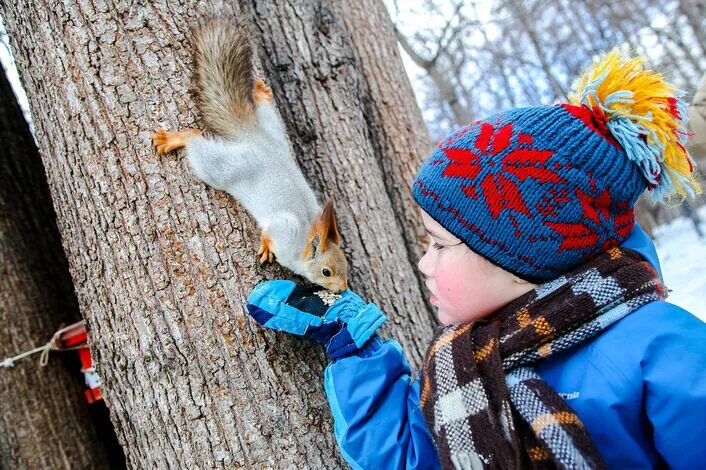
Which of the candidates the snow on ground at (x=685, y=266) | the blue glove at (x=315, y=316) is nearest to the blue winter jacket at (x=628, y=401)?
the blue glove at (x=315, y=316)

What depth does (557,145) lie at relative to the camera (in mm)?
1093

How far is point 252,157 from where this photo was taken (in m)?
1.56

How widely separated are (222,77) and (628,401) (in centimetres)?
128

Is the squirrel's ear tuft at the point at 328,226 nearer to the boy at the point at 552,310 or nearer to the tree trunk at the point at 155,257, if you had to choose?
the tree trunk at the point at 155,257

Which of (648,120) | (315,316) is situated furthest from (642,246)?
(315,316)

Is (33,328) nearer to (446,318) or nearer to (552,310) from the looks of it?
(446,318)

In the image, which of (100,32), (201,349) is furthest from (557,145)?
(100,32)

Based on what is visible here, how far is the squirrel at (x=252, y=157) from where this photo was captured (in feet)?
4.70

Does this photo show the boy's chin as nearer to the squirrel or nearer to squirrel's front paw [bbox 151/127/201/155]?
the squirrel

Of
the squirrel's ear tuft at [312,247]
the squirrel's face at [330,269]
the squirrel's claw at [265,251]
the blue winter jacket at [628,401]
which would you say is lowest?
the blue winter jacket at [628,401]

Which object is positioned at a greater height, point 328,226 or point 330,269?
point 328,226

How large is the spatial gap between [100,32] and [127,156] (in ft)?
1.15

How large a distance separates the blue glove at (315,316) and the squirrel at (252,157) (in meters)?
0.12

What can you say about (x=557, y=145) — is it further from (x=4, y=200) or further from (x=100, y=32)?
(x=4, y=200)
